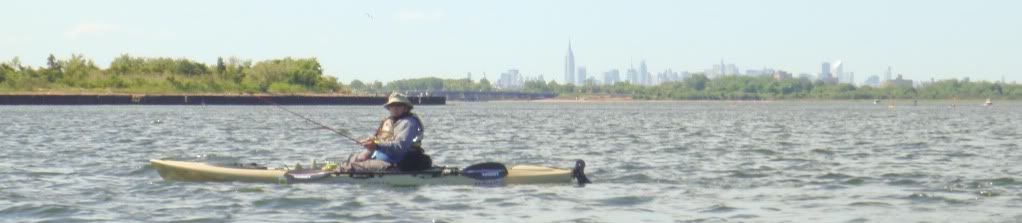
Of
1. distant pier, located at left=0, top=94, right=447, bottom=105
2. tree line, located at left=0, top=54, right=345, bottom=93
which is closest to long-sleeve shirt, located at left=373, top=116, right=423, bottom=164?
distant pier, located at left=0, top=94, right=447, bottom=105

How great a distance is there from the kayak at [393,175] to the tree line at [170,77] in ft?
438

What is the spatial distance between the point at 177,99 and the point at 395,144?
13633cm

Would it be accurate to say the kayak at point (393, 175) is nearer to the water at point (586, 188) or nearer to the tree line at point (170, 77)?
the water at point (586, 188)

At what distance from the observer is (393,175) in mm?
27312

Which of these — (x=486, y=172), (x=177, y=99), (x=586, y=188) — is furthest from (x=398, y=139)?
(x=177, y=99)

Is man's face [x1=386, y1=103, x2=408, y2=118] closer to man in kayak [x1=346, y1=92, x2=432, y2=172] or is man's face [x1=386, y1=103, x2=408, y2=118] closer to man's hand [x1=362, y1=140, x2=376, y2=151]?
man in kayak [x1=346, y1=92, x2=432, y2=172]

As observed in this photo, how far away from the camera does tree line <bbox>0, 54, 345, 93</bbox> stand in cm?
16425

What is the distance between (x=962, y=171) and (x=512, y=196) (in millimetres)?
12359

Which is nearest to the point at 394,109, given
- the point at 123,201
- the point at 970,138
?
the point at 123,201

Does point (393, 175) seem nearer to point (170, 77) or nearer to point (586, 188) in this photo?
point (586, 188)

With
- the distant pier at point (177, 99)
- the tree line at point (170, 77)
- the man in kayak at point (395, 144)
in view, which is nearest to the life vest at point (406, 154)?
the man in kayak at point (395, 144)

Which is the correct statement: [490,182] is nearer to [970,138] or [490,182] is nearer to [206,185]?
[206,185]

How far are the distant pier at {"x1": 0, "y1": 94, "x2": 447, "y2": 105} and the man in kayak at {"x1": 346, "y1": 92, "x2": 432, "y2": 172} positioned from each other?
107 m

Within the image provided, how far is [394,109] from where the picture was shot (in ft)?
87.2
